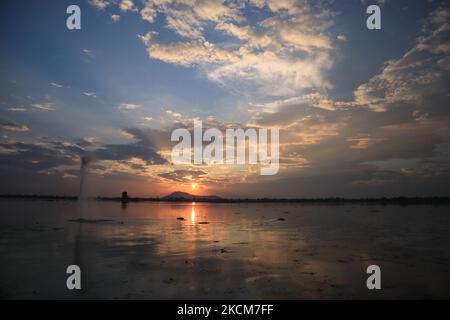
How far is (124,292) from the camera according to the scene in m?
12.3

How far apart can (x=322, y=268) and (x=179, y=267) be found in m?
7.80

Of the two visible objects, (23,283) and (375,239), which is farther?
(375,239)
